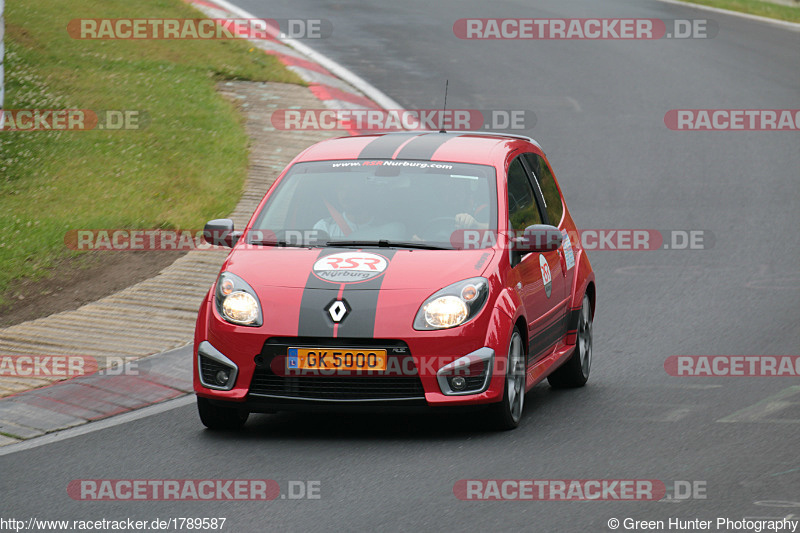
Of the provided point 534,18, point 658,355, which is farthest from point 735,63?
point 658,355

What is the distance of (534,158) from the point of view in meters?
9.30

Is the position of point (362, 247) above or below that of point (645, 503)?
above

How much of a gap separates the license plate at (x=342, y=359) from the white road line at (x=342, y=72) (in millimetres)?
12133

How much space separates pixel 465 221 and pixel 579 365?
174 centimetres

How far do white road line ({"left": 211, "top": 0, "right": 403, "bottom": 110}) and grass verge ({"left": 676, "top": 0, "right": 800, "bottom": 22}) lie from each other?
37.9ft

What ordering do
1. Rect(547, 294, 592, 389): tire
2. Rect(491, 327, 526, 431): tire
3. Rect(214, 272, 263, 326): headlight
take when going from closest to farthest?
Rect(214, 272, 263, 326): headlight, Rect(491, 327, 526, 431): tire, Rect(547, 294, 592, 389): tire

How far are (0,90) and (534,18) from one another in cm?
1480

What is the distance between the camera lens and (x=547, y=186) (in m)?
9.36

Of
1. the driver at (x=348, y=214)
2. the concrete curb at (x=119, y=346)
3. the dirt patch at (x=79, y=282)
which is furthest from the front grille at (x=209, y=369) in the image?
the dirt patch at (x=79, y=282)

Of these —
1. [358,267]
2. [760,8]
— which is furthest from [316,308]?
[760,8]

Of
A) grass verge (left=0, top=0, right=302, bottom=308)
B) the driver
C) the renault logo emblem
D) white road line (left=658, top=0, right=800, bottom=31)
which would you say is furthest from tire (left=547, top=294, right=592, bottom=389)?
white road line (left=658, top=0, right=800, bottom=31)

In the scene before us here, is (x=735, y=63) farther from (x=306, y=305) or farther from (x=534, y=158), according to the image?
(x=306, y=305)

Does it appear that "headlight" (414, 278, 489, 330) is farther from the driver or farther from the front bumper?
the driver

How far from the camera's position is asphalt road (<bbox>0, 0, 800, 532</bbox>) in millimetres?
6129
